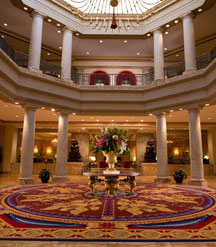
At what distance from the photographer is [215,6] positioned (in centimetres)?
965

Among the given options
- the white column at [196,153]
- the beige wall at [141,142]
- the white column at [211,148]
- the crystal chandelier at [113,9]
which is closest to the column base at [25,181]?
the crystal chandelier at [113,9]

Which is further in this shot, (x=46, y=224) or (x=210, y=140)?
(x=210, y=140)

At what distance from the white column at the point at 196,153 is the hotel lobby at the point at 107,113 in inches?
1.8

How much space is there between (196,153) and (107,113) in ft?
16.2

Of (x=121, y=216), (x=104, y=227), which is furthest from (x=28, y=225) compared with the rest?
(x=121, y=216)

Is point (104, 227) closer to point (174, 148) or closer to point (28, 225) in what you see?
point (28, 225)

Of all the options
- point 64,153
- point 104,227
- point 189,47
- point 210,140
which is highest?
point 189,47

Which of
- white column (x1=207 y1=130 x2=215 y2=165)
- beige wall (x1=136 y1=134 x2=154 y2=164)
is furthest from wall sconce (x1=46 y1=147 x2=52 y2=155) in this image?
white column (x1=207 y1=130 x2=215 y2=165)

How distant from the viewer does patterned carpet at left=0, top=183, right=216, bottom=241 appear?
304 cm

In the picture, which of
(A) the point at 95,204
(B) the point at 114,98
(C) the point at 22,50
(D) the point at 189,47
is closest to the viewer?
(A) the point at 95,204

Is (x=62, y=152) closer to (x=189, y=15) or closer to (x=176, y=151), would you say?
(x=189, y=15)

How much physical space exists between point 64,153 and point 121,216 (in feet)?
23.2

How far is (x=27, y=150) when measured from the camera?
9562 mm

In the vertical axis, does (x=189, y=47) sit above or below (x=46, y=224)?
above
